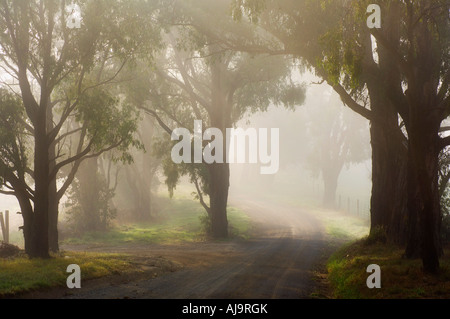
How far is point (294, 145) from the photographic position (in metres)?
76.1

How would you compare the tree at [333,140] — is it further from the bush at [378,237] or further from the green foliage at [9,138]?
the green foliage at [9,138]

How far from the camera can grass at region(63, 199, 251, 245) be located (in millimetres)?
29328

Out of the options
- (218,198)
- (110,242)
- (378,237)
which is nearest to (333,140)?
(218,198)

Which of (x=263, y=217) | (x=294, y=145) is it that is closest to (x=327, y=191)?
(x=294, y=145)

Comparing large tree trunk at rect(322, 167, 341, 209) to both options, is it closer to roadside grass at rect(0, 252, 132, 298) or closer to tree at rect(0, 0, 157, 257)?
tree at rect(0, 0, 157, 257)

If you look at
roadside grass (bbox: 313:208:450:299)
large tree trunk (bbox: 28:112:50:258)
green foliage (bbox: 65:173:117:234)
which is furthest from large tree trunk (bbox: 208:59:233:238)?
large tree trunk (bbox: 28:112:50:258)

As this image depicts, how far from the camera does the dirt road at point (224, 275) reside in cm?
1149

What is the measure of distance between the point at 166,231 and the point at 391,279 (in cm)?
2329

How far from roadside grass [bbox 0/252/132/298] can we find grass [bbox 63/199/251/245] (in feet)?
41.0

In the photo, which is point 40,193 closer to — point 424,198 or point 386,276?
point 386,276

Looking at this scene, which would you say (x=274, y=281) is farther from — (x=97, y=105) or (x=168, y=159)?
(x=168, y=159)

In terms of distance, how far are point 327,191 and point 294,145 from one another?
1451cm

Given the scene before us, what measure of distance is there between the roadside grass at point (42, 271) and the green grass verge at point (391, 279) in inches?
269

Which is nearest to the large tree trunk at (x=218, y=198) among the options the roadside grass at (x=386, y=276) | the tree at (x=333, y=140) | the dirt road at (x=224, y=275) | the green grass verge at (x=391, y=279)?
the dirt road at (x=224, y=275)
